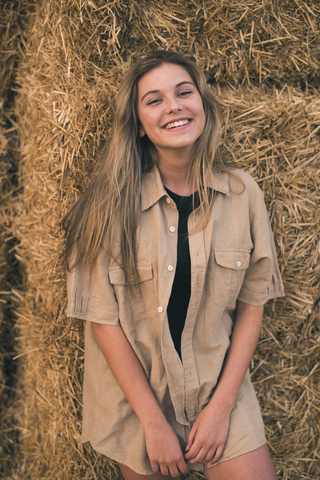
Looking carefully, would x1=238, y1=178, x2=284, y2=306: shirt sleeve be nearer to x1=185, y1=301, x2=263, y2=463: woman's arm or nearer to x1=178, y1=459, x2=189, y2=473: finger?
x1=185, y1=301, x2=263, y2=463: woman's arm

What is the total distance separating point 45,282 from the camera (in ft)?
5.73

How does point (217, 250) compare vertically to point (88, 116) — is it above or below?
below

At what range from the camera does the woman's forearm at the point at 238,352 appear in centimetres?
142

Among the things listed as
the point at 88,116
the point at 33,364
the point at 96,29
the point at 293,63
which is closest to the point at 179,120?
the point at 88,116

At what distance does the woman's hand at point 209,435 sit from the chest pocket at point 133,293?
0.38m

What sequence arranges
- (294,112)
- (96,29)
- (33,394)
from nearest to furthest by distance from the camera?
1. (96,29)
2. (294,112)
3. (33,394)

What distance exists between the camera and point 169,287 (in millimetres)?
1408

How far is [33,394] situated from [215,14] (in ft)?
5.71

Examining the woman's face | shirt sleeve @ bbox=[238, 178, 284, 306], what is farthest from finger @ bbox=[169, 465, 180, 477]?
the woman's face

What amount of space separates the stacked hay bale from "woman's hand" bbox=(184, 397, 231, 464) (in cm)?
47

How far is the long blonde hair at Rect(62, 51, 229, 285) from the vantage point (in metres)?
1.41

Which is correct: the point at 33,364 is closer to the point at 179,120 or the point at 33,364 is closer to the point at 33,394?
the point at 33,394

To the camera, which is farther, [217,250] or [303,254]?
[303,254]

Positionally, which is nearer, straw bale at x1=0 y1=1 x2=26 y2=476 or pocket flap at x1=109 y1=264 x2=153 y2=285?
pocket flap at x1=109 y1=264 x2=153 y2=285
